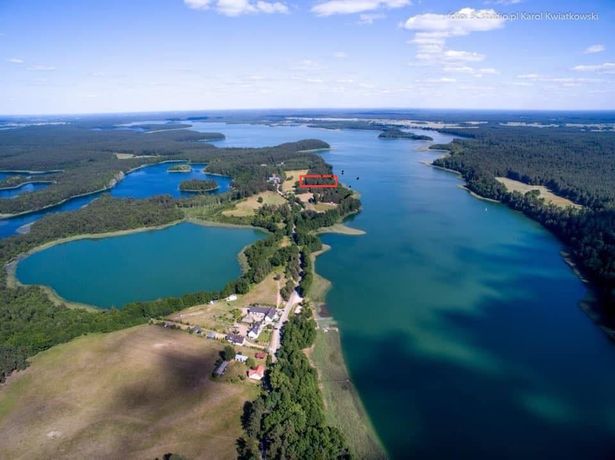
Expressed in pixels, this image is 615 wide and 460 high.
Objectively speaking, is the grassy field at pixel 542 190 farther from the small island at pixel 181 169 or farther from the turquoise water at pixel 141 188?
the small island at pixel 181 169

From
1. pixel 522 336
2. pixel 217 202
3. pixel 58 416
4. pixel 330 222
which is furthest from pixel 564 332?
pixel 217 202

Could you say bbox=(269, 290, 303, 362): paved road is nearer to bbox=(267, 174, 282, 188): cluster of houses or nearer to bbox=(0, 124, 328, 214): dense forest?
bbox=(0, 124, 328, 214): dense forest

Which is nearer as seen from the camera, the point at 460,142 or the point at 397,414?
the point at 397,414

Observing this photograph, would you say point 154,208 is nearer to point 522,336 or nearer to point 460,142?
point 522,336

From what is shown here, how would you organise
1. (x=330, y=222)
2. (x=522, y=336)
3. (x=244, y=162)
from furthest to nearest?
(x=244, y=162) → (x=330, y=222) → (x=522, y=336)

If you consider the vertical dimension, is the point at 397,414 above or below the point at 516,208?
below

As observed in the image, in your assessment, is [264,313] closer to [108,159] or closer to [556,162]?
[556,162]

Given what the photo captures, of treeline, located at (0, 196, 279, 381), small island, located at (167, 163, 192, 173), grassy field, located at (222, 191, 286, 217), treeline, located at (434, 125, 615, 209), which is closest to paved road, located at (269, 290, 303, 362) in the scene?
treeline, located at (0, 196, 279, 381)

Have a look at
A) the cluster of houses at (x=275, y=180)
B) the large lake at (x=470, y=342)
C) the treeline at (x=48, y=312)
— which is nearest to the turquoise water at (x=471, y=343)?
the large lake at (x=470, y=342)
